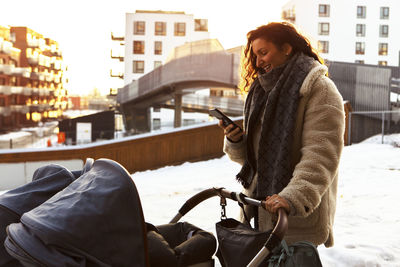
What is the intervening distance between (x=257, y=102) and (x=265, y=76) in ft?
0.52

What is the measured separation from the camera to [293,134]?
241 centimetres

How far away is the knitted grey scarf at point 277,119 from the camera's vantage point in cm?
239

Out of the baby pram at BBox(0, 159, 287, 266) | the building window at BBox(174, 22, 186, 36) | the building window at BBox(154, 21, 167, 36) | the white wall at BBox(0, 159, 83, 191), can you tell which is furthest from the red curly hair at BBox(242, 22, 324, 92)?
the building window at BBox(154, 21, 167, 36)

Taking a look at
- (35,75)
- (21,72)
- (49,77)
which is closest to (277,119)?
(21,72)

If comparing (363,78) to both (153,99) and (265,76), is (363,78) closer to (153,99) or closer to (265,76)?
(153,99)

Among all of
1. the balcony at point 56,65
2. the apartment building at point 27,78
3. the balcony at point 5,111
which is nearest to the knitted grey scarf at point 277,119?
the apartment building at point 27,78

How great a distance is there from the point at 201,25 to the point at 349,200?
61.0m

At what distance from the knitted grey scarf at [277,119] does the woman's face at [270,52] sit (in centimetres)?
5

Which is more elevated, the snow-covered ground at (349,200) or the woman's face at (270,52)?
the woman's face at (270,52)

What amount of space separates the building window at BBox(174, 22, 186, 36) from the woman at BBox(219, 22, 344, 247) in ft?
209

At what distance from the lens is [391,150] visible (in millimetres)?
13812

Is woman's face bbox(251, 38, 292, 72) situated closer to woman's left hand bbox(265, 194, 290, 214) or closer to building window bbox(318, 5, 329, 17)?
woman's left hand bbox(265, 194, 290, 214)

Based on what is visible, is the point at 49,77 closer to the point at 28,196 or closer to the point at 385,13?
the point at 385,13

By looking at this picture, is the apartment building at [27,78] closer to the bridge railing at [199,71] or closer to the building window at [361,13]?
the bridge railing at [199,71]
